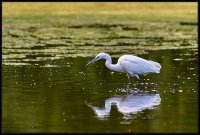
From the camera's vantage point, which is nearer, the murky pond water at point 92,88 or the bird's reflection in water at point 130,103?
the murky pond water at point 92,88

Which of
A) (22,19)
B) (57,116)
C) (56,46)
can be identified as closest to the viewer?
(57,116)

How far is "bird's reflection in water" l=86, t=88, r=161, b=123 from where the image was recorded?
12984mm

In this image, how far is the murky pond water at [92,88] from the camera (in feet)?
39.5

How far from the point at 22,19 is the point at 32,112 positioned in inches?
1113

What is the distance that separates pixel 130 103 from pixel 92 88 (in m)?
2.36

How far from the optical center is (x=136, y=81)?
1802 cm

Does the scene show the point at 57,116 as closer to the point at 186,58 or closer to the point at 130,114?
the point at 130,114

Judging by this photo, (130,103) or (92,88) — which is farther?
(92,88)

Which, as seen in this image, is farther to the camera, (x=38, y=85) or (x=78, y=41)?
(x=78, y=41)

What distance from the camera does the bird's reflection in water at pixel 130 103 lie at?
1298cm

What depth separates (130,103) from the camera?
1405 cm

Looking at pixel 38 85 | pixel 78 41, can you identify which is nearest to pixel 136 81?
pixel 38 85

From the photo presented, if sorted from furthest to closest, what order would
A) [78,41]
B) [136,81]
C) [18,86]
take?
[78,41]
[136,81]
[18,86]

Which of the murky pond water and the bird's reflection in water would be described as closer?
the murky pond water
